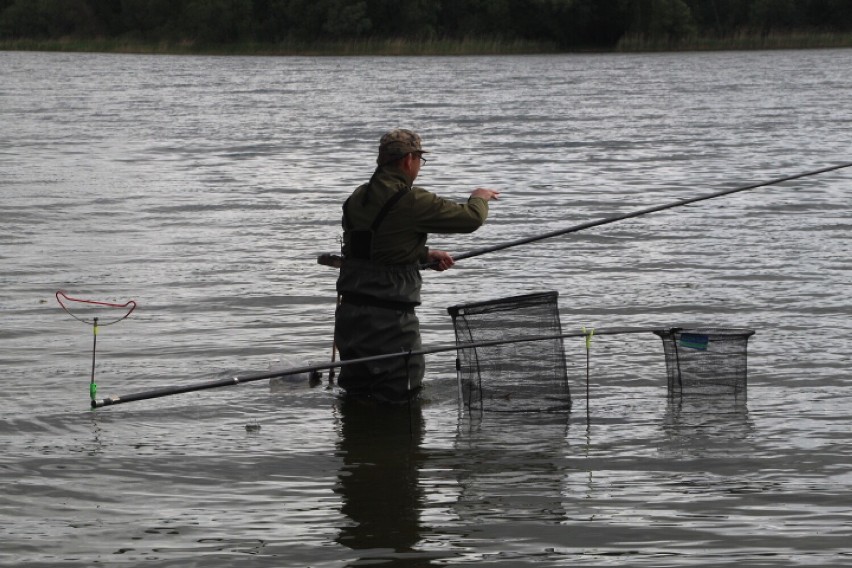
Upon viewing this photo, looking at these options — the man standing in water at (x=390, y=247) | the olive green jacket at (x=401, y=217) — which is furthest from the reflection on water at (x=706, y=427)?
the olive green jacket at (x=401, y=217)

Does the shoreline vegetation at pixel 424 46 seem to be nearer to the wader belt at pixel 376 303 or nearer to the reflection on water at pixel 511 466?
the reflection on water at pixel 511 466

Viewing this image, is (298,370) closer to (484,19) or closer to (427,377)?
(427,377)

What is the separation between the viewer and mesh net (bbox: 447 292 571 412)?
762cm

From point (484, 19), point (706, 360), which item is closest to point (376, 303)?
point (706, 360)

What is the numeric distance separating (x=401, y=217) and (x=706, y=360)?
6.21 feet

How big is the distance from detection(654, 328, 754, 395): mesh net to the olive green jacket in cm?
123

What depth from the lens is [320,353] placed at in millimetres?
9938

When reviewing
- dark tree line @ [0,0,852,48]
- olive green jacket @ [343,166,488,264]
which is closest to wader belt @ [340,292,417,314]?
olive green jacket @ [343,166,488,264]

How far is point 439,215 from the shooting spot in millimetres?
7438

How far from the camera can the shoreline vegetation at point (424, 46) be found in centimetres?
7738

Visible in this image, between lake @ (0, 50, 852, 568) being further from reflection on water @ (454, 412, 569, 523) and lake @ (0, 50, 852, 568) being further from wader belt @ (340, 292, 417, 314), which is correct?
wader belt @ (340, 292, 417, 314)

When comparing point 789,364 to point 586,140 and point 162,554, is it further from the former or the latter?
point 586,140

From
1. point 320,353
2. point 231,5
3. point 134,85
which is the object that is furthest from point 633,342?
point 231,5

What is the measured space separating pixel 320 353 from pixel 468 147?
18.4 m
